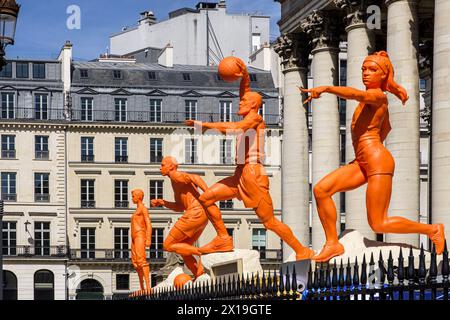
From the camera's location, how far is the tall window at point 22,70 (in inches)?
4225

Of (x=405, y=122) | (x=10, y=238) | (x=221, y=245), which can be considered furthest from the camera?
(x=10, y=238)

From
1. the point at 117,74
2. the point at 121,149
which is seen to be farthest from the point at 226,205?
the point at 117,74

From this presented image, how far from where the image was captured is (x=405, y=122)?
37.0 m

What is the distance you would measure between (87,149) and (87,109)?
3382mm

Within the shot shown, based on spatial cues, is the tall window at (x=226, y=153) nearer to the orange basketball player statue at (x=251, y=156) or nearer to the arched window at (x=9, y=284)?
the arched window at (x=9, y=284)

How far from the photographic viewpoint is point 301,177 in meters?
49.5

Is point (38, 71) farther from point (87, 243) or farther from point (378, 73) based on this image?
point (378, 73)

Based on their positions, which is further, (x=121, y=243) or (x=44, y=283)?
(x=121, y=243)

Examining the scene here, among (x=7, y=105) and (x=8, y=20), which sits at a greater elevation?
(x=7, y=105)

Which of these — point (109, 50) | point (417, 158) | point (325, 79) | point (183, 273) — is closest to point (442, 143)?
point (417, 158)

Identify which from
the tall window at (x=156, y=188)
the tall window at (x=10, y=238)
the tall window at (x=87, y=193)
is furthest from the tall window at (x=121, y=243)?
the tall window at (x=10, y=238)

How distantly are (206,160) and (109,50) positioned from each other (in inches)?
910

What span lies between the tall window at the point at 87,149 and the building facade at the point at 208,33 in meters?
14.6

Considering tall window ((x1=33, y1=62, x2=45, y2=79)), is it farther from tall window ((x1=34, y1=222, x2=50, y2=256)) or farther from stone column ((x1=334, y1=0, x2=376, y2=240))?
stone column ((x1=334, y1=0, x2=376, y2=240))
